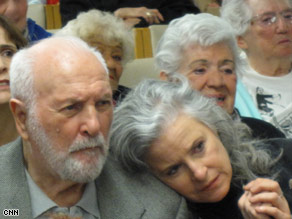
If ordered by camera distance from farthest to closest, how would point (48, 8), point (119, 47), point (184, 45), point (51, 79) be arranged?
point (48, 8) → point (119, 47) → point (184, 45) → point (51, 79)

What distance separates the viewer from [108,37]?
88.5 inches

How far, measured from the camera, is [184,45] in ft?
6.29

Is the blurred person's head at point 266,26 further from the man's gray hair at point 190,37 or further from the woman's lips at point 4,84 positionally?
the woman's lips at point 4,84

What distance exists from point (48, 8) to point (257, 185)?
8.42 feet

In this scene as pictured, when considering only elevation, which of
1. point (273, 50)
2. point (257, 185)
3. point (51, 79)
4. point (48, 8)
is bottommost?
point (48, 8)

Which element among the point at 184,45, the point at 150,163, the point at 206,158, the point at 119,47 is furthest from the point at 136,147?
the point at 119,47

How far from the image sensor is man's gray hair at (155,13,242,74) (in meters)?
1.88

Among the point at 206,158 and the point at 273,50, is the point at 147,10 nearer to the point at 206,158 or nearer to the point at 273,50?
the point at 273,50

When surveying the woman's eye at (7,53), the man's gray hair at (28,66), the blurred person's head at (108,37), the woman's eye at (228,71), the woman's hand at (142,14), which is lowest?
the woman's hand at (142,14)

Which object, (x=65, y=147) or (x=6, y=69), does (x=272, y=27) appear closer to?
(x=6, y=69)

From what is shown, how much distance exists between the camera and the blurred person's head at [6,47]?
5.61ft

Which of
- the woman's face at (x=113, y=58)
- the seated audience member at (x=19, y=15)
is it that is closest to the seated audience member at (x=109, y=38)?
the woman's face at (x=113, y=58)

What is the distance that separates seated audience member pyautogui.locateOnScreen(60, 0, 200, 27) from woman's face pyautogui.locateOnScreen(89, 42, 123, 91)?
66 cm

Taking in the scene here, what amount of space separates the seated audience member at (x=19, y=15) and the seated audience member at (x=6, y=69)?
1.22 ft
